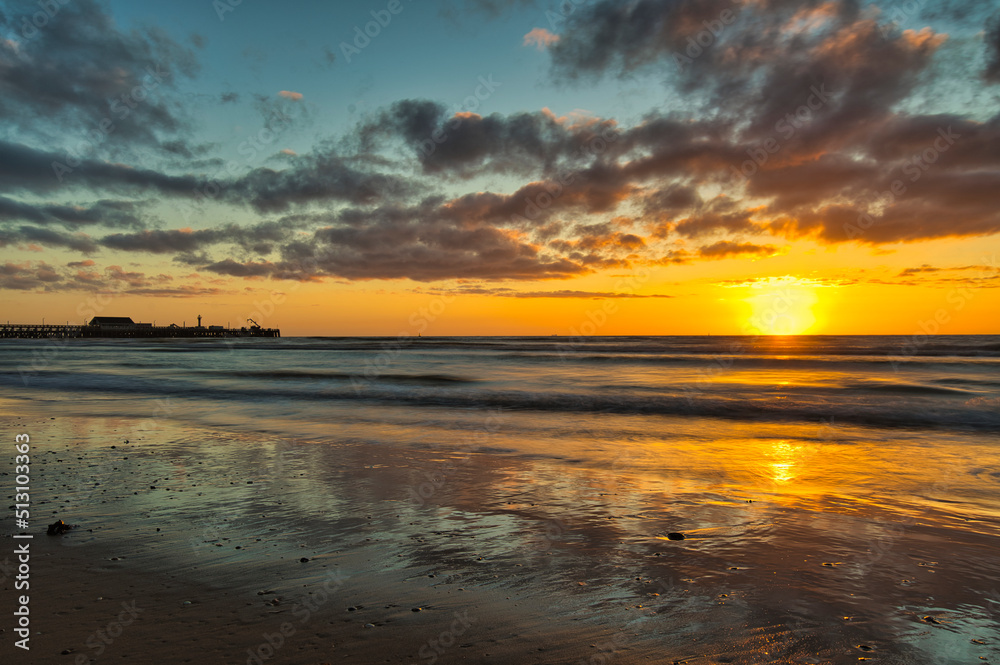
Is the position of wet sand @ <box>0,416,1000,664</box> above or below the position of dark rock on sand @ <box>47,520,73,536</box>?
below

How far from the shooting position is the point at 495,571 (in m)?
5.02

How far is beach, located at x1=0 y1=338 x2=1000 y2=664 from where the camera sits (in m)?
3.84

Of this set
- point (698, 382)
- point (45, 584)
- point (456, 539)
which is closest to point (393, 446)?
Result: point (456, 539)

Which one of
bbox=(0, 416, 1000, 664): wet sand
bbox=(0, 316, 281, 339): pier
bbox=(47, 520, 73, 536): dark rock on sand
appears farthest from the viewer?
bbox=(0, 316, 281, 339): pier

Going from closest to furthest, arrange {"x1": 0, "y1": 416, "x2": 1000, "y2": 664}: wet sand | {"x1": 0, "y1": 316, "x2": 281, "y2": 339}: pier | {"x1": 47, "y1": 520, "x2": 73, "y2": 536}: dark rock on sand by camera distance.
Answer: {"x1": 0, "y1": 416, "x2": 1000, "y2": 664}: wet sand
{"x1": 47, "y1": 520, "x2": 73, "y2": 536}: dark rock on sand
{"x1": 0, "y1": 316, "x2": 281, "y2": 339}: pier

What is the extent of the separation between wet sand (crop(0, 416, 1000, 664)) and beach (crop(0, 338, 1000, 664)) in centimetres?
3

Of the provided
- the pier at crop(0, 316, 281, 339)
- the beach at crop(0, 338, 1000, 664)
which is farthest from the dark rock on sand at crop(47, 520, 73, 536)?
the pier at crop(0, 316, 281, 339)

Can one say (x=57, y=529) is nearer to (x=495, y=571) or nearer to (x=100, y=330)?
(x=495, y=571)

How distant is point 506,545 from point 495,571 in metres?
0.70

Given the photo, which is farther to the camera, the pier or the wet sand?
the pier

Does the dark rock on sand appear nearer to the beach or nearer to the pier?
the beach

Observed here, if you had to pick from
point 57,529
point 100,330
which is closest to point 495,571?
point 57,529

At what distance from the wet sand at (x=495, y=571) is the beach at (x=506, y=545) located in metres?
0.03

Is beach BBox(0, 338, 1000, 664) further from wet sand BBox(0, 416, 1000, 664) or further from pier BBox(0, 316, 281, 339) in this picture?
pier BBox(0, 316, 281, 339)
